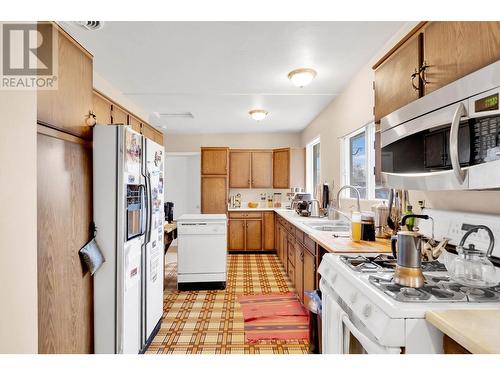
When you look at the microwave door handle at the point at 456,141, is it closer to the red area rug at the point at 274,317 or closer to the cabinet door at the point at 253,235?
the red area rug at the point at 274,317

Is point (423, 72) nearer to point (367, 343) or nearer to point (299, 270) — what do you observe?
point (367, 343)

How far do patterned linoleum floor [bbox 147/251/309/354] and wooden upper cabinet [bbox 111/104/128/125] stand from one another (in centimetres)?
197

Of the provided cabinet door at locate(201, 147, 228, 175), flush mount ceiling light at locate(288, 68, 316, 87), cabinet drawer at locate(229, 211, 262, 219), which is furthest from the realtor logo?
cabinet drawer at locate(229, 211, 262, 219)

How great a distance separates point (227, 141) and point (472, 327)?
5616 millimetres

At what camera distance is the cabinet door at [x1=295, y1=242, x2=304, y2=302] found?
283cm

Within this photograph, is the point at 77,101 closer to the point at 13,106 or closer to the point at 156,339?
the point at 13,106

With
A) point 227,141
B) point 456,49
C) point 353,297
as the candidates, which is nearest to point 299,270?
point 353,297

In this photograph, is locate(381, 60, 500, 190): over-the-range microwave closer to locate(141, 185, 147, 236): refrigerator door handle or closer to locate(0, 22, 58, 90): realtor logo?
locate(141, 185, 147, 236): refrigerator door handle

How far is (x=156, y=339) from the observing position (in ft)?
7.75

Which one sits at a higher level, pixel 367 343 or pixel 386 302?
pixel 386 302

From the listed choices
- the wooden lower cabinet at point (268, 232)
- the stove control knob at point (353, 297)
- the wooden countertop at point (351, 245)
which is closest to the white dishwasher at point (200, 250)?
the wooden countertop at point (351, 245)

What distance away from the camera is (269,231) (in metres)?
5.57

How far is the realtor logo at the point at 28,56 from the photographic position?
126cm

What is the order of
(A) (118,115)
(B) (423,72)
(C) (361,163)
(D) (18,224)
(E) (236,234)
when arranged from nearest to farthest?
(D) (18,224) < (B) (423,72) < (A) (118,115) < (C) (361,163) < (E) (236,234)
